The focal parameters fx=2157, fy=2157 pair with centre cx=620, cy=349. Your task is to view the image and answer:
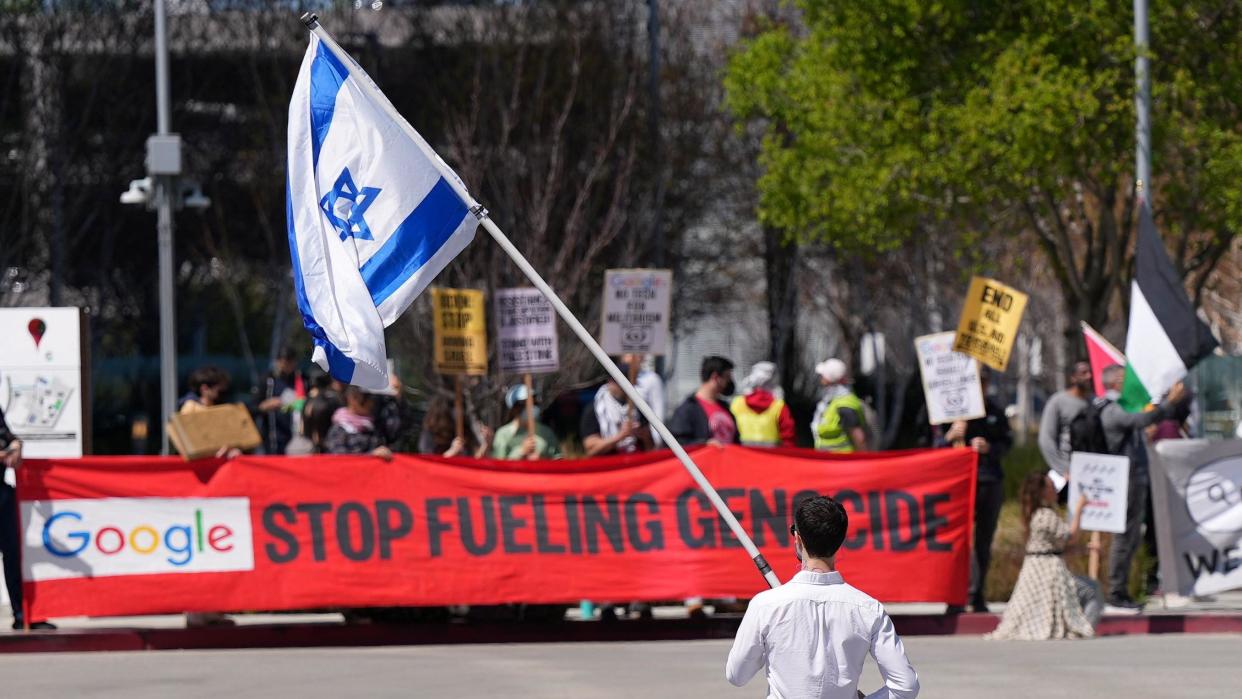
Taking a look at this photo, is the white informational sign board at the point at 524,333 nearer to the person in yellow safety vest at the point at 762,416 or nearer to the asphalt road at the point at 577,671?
the person in yellow safety vest at the point at 762,416

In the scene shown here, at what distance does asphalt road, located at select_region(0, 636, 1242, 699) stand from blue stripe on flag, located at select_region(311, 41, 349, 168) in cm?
307

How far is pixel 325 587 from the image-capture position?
13125 mm

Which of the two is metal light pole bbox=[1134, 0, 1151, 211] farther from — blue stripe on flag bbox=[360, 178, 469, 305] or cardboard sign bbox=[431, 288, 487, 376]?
blue stripe on flag bbox=[360, 178, 469, 305]

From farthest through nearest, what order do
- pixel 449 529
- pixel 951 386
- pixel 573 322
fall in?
pixel 951 386
pixel 449 529
pixel 573 322

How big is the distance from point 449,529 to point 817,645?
7.45 m

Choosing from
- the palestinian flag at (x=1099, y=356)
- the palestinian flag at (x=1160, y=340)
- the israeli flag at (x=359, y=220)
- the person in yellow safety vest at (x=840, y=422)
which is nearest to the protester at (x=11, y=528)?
the israeli flag at (x=359, y=220)

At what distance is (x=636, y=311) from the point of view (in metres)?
15.1

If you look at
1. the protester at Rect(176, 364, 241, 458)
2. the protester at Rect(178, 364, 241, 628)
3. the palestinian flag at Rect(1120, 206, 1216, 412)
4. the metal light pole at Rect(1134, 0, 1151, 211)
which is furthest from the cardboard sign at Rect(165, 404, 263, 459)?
the metal light pole at Rect(1134, 0, 1151, 211)

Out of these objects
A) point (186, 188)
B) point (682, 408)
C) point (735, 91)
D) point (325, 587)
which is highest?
point (735, 91)

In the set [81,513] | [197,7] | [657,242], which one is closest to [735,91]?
[657,242]

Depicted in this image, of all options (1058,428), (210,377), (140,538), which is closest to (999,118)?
(1058,428)

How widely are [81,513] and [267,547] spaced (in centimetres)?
113

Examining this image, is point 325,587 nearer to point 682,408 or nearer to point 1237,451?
point 682,408

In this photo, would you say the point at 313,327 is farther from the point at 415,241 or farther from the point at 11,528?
the point at 11,528
